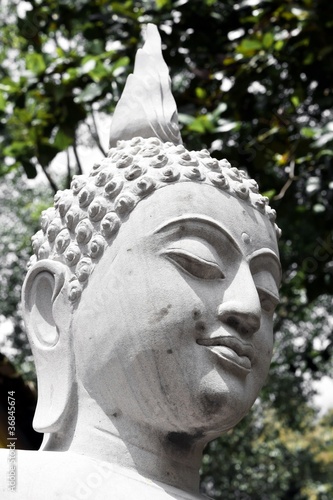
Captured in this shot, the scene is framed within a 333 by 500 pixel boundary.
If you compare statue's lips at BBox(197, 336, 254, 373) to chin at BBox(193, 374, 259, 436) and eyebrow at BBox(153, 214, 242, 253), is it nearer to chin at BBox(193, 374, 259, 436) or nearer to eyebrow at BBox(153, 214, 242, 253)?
chin at BBox(193, 374, 259, 436)

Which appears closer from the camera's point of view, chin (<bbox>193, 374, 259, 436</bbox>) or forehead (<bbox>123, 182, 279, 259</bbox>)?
chin (<bbox>193, 374, 259, 436</bbox>)

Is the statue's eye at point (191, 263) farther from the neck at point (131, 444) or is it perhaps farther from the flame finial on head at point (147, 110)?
the flame finial on head at point (147, 110)

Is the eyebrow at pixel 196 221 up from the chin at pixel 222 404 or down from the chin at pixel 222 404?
up

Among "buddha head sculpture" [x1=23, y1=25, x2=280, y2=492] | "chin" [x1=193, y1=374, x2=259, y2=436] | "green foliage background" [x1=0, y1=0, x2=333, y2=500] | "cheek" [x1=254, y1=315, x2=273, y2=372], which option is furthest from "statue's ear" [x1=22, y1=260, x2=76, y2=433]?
"green foliage background" [x1=0, y1=0, x2=333, y2=500]

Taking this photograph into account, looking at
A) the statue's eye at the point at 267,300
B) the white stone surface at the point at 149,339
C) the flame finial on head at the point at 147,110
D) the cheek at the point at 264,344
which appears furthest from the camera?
the flame finial on head at the point at 147,110

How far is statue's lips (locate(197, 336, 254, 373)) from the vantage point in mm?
3395

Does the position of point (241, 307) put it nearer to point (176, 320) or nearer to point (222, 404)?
point (176, 320)

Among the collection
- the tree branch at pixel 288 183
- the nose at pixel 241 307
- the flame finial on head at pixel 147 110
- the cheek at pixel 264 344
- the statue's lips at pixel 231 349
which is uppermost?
the flame finial on head at pixel 147 110

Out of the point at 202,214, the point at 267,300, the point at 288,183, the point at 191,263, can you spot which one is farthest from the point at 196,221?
the point at 288,183

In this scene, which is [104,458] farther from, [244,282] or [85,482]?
[244,282]

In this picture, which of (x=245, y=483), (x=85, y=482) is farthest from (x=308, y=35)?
(x=245, y=483)

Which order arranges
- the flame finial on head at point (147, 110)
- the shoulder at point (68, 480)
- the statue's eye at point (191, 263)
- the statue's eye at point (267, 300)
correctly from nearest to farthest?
1. the shoulder at point (68, 480)
2. the statue's eye at point (191, 263)
3. the statue's eye at point (267, 300)
4. the flame finial on head at point (147, 110)

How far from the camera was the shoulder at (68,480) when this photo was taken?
314 cm

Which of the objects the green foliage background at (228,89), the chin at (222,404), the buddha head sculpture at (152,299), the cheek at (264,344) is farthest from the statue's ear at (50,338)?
the green foliage background at (228,89)
